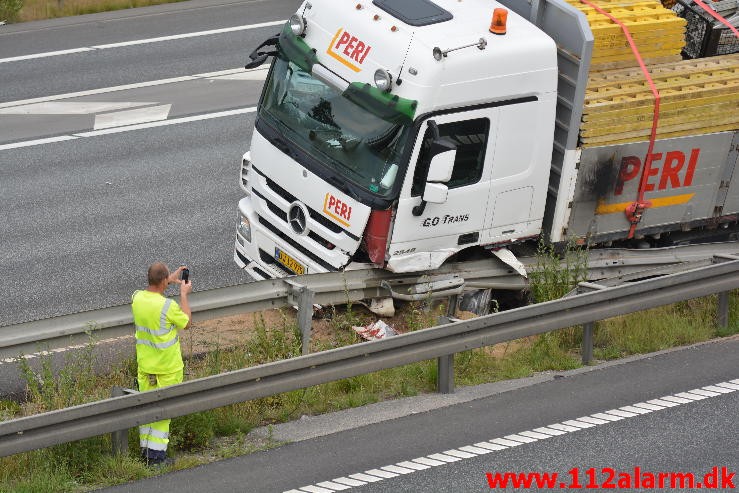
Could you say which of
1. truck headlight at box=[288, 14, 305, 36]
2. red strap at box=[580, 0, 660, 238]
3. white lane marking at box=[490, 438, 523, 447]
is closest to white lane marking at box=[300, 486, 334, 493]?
white lane marking at box=[490, 438, 523, 447]

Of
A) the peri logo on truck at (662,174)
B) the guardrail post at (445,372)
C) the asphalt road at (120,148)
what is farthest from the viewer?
the asphalt road at (120,148)

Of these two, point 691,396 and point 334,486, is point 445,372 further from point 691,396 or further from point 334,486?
point 691,396

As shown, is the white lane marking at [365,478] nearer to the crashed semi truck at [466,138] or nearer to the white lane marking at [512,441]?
the white lane marking at [512,441]

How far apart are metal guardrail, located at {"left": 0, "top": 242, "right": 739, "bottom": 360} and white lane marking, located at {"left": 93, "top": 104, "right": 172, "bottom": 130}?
24.3ft

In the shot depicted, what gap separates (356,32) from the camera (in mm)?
10711

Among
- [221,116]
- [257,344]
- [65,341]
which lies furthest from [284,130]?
[221,116]

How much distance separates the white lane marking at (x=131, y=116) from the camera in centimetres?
1719

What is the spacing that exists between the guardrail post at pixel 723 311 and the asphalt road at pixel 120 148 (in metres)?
5.00

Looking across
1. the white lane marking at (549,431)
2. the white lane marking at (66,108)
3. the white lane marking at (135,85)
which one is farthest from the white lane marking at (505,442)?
the white lane marking at (135,85)

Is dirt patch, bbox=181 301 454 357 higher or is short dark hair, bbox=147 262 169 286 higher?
short dark hair, bbox=147 262 169 286

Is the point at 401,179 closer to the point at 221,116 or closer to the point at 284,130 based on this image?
the point at 284,130

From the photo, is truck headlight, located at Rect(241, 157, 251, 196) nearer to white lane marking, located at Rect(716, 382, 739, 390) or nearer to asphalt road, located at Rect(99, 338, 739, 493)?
asphalt road, located at Rect(99, 338, 739, 493)

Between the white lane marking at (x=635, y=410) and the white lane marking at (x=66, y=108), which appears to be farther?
the white lane marking at (x=66, y=108)

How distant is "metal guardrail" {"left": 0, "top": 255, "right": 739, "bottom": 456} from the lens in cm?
796
